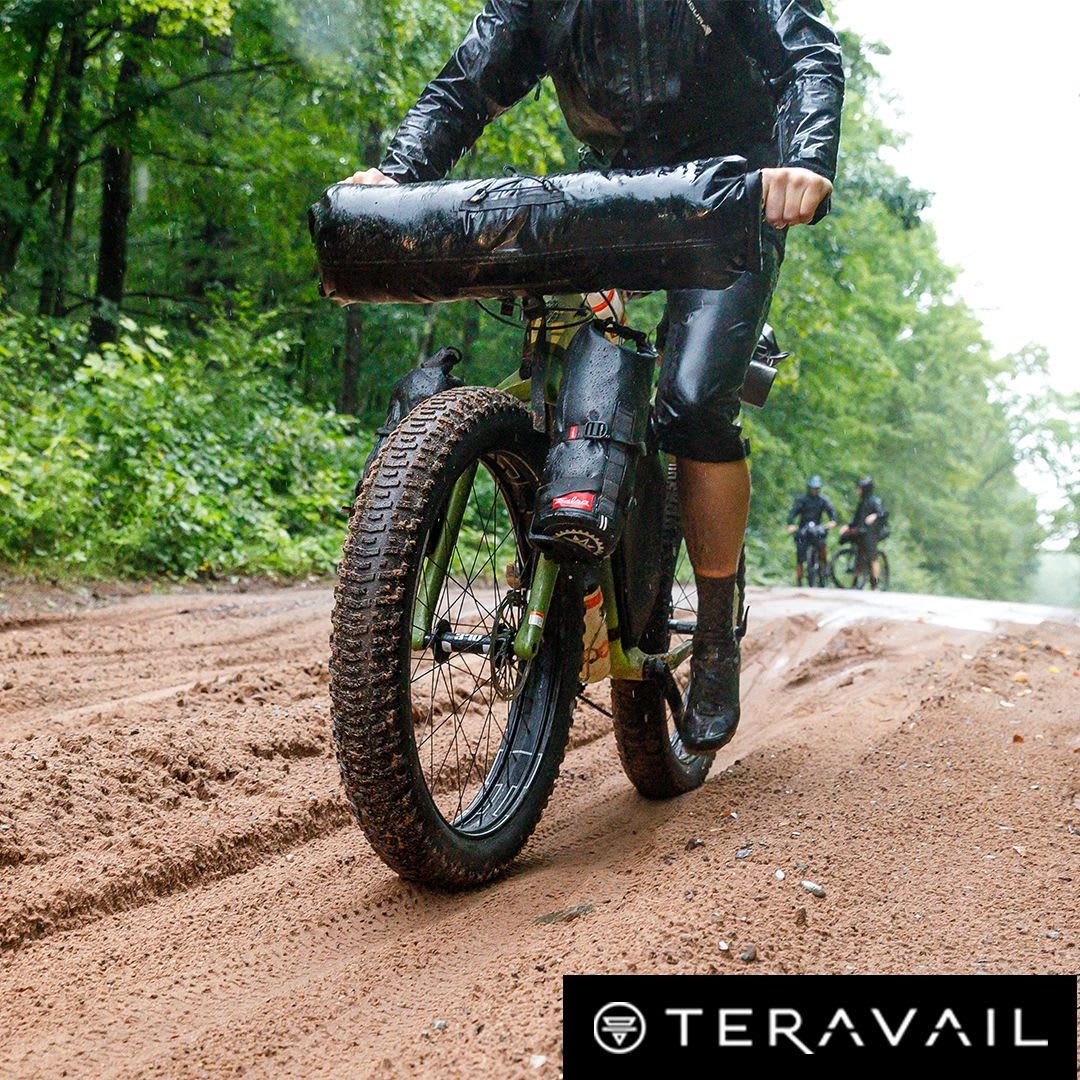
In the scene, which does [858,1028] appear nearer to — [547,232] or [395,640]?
[395,640]

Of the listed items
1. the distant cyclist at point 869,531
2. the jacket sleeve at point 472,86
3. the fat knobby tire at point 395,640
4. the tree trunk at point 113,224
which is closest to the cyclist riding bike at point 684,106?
the jacket sleeve at point 472,86

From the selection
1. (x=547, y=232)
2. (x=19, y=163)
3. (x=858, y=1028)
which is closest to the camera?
(x=858, y=1028)

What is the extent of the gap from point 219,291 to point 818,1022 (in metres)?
15.0

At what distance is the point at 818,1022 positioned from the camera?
161 cm

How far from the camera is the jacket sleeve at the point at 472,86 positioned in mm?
2756

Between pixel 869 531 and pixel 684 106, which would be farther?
pixel 869 531

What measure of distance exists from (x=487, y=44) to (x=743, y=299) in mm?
889

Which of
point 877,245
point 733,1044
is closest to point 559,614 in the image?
point 733,1044

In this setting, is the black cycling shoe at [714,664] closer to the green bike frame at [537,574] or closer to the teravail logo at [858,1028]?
the green bike frame at [537,574]

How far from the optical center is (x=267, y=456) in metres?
A: 11.7

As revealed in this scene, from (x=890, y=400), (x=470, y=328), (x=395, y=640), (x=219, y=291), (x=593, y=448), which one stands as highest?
(x=890, y=400)

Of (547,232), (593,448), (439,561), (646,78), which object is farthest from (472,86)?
(439,561)

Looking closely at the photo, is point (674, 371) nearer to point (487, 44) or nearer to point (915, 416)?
point (487, 44)

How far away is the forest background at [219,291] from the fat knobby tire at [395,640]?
5736 millimetres
